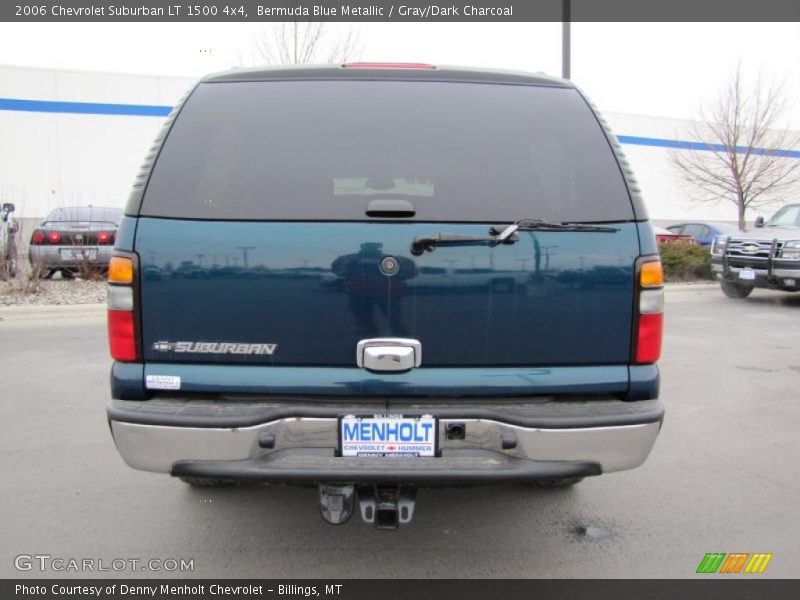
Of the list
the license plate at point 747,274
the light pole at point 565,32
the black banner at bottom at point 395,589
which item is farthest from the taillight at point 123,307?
the light pole at point 565,32

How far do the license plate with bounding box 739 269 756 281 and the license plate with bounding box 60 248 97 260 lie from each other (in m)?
11.4

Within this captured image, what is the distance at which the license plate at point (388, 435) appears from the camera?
7.24ft

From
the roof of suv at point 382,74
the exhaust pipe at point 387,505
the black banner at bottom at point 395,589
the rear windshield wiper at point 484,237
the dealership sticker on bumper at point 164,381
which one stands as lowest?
the black banner at bottom at point 395,589

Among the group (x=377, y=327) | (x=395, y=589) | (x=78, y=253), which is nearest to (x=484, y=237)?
(x=377, y=327)

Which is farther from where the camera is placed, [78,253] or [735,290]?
[735,290]

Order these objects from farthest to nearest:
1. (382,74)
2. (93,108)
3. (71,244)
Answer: (93,108), (71,244), (382,74)

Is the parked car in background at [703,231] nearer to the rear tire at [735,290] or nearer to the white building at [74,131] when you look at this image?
the rear tire at [735,290]

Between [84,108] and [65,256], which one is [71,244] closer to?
[65,256]

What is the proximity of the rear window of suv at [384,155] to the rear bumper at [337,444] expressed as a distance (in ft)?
2.48

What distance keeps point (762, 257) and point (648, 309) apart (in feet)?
31.6

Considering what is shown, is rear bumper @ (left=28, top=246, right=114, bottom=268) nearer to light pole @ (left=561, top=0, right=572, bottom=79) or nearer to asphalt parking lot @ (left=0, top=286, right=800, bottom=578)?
asphalt parking lot @ (left=0, top=286, right=800, bottom=578)

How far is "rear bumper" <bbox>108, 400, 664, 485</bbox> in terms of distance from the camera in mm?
2168

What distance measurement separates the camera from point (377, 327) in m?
2.28

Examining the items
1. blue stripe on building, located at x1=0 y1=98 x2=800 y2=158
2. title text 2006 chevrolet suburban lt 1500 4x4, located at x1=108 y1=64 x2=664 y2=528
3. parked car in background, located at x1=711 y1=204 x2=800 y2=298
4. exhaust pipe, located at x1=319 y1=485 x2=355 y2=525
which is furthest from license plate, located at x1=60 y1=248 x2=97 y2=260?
blue stripe on building, located at x1=0 y1=98 x2=800 y2=158
